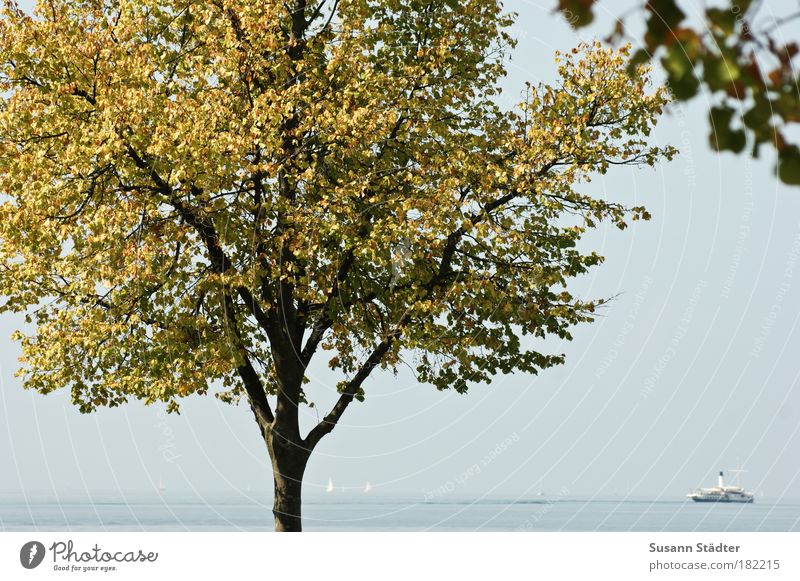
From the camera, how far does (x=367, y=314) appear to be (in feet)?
72.3

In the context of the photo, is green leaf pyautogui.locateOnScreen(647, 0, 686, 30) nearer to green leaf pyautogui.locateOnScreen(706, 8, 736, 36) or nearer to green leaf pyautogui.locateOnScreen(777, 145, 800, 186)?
green leaf pyautogui.locateOnScreen(706, 8, 736, 36)

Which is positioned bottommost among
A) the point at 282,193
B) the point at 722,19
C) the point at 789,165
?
the point at 789,165

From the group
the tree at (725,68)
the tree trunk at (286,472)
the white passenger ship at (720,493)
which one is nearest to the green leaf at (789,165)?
the tree at (725,68)

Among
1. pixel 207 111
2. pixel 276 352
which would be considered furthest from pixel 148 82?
pixel 276 352

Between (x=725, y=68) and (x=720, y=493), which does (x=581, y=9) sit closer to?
(x=725, y=68)

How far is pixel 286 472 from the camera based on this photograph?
71.8 ft
